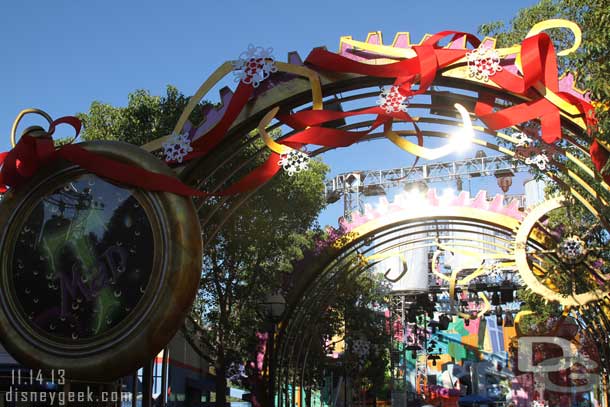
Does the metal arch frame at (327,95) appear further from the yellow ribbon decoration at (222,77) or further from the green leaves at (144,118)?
the green leaves at (144,118)

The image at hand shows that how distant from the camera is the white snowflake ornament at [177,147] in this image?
28.9ft

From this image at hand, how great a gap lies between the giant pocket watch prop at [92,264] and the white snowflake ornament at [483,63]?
Result: 372 cm

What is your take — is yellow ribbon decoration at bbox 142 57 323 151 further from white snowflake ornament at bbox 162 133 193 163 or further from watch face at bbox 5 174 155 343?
watch face at bbox 5 174 155 343

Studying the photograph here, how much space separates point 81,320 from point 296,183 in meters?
11.8

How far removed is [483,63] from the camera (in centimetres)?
776

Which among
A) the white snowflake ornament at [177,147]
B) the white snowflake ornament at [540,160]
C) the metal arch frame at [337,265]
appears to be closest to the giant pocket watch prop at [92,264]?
the white snowflake ornament at [177,147]

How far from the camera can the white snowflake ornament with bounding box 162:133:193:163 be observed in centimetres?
882

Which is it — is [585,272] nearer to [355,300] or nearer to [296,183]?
[296,183]

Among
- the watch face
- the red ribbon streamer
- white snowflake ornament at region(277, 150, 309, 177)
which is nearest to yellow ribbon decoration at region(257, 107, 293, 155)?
white snowflake ornament at region(277, 150, 309, 177)

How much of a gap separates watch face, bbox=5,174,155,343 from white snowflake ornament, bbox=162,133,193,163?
857 mm

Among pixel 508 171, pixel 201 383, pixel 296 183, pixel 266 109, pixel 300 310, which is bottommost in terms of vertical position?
pixel 201 383

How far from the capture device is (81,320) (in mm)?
8258

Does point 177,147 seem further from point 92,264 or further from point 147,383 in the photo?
point 147,383

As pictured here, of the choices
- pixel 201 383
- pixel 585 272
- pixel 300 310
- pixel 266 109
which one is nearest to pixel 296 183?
pixel 300 310
